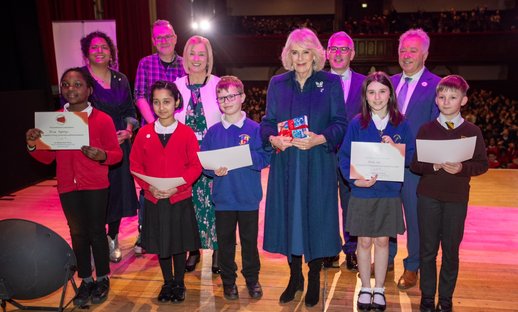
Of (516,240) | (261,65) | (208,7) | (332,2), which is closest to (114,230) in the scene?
(516,240)

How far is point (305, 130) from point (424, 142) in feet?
2.23

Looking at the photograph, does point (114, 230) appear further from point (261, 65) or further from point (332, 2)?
point (332, 2)

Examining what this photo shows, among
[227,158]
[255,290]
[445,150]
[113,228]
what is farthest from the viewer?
[113,228]

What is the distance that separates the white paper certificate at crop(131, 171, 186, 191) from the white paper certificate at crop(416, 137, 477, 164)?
1.45m

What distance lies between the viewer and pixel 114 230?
3801mm

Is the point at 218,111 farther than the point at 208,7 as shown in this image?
No

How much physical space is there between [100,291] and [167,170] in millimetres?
1012

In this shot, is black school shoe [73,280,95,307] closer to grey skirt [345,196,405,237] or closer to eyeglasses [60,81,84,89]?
eyeglasses [60,81,84,89]

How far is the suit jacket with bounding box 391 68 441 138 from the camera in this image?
9.68ft

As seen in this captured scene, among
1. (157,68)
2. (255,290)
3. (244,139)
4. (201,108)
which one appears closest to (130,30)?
(157,68)

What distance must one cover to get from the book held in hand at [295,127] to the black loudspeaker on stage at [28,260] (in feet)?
5.07

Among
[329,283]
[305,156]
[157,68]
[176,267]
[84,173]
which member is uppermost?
[157,68]

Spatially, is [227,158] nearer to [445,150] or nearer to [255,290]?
[255,290]

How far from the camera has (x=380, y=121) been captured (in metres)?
2.70
